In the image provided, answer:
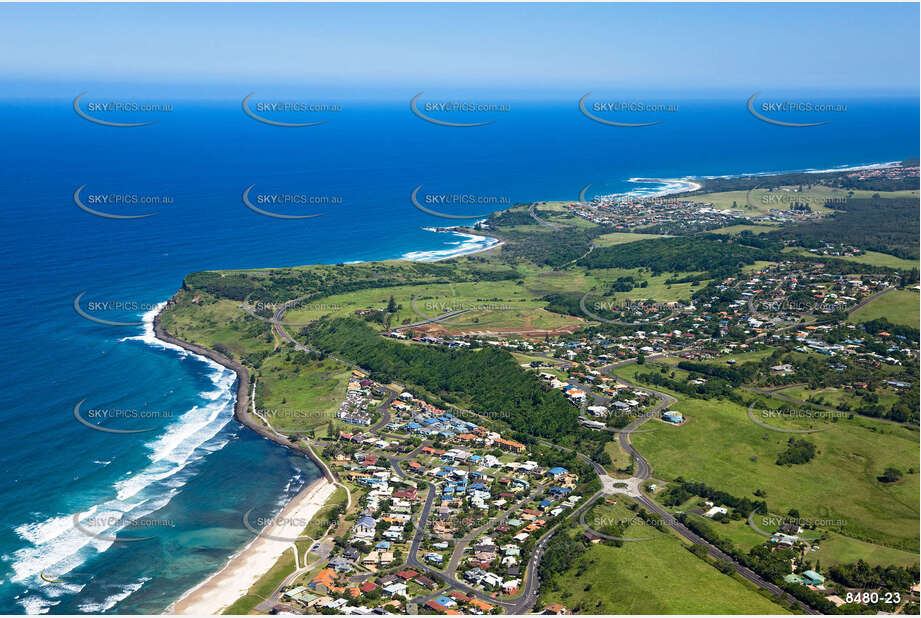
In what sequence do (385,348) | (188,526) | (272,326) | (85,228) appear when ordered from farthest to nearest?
(85,228) → (272,326) → (385,348) → (188,526)

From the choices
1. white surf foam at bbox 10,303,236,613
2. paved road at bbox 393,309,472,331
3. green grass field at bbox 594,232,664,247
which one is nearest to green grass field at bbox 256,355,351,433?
white surf foam at bbox 10,303,236,613

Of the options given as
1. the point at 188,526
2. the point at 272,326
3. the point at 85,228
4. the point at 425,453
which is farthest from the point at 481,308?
the point at 85,228

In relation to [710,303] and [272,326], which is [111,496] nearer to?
[272,326]

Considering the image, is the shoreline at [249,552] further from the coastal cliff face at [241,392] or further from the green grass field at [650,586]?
the green grass field at [650,586]

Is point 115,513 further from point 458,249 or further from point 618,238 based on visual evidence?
point 618,238

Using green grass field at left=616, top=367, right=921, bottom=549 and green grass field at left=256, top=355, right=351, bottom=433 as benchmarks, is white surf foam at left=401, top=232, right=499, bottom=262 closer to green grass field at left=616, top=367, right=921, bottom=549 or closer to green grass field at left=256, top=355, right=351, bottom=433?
green grass field at left=256, top=355, right=351, bottom=433

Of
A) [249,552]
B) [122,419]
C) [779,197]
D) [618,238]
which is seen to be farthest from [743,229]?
[249,552]
